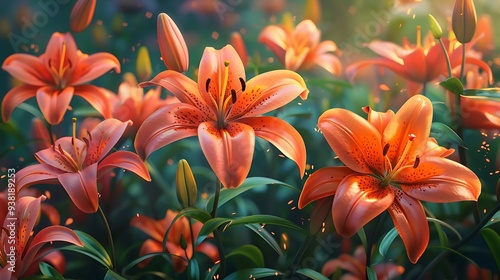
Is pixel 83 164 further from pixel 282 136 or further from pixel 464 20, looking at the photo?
pixel 464 20

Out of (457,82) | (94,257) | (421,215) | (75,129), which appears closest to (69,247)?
(94,257)

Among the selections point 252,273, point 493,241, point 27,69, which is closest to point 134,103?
point 27,69

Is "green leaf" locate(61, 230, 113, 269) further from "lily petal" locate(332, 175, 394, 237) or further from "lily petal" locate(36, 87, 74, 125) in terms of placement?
"lily petal" locate(332, 175, 394, 237)

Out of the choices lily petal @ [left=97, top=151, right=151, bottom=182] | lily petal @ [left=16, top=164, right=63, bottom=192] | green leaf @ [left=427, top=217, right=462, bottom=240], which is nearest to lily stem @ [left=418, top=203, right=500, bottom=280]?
green leaf @ [left=427, top=217, right=462, bottom=240]

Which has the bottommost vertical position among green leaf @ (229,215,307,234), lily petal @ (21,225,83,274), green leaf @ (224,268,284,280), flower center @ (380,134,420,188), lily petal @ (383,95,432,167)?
green leaf @ (224,268,284,280)

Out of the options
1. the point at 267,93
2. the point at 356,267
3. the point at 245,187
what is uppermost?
the point at 267,93

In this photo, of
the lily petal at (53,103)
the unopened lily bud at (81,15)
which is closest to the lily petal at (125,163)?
the lily petal at (53,103)

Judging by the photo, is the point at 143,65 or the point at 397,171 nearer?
the point at 397,171
